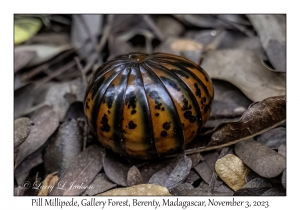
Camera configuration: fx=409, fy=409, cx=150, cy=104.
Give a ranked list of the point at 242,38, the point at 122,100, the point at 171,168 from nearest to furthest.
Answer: the point at 122,100
the point at 171,168
the point at 242,38

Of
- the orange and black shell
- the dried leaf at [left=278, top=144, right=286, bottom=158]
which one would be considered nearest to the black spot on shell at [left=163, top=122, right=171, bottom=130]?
the orange and black shell

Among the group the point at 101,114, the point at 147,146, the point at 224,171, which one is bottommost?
the point at 224,171

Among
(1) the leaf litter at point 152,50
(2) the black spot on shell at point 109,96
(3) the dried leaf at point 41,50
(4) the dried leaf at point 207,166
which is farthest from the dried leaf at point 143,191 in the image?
(3) the dried leaf at point 41,50

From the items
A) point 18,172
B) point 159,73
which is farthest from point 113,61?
point 18,172

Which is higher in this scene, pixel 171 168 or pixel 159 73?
pixel 159 73

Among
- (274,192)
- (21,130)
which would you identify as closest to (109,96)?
(21,130)
